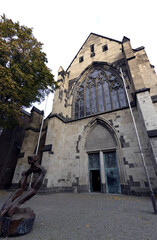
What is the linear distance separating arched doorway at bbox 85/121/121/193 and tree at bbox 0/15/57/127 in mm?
6518

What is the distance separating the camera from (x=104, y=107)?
11297 millimetres

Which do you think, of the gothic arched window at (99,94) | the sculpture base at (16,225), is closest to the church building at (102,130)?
the gothic arched window at (99,94)

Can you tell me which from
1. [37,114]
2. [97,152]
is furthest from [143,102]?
[37,114]

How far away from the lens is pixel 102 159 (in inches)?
359

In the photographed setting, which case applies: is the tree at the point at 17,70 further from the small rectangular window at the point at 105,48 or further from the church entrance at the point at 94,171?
the small rectangular window at the point at 105,48

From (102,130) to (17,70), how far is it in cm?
819

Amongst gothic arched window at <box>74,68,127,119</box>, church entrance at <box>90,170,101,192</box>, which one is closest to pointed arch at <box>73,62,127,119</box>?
gothic arched window at <box>74,68,127,119</box>

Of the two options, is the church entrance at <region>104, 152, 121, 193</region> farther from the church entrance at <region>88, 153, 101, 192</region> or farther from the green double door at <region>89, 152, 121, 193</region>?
the church entrance at <region>88, 153, 101, 192</region>

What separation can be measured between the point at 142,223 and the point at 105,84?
11.6m

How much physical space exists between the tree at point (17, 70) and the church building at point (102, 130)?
2.76 meters

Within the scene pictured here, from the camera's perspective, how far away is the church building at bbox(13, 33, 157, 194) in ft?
25.0

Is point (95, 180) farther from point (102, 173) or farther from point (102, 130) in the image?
point (102, 130)

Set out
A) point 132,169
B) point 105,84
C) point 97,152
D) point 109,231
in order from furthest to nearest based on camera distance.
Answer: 1. point 105,84
2. point 97,152
3. point 132,169
4. point 109,231

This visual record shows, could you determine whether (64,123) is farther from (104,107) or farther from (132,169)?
(132,169)
